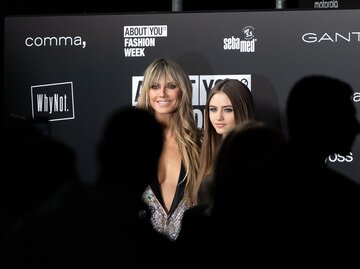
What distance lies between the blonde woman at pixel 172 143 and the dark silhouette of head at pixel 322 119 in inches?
52.6

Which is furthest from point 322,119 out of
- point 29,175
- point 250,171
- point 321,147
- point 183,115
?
point 183,115

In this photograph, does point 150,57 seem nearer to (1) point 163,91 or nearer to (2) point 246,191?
(1) point 163,91

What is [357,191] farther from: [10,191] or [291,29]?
[291,29]

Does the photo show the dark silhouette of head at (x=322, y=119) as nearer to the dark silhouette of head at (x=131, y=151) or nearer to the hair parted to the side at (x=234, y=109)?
the dark silhouette of head at (x=131, y=151)

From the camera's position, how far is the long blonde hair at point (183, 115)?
16.1ft

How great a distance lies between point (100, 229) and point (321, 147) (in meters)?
0.78

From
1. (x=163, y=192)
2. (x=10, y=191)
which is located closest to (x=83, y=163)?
(x=163, y=192)

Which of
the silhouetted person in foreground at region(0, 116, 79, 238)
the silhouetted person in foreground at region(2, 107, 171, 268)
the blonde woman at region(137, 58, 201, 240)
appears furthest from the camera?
the blonde woman at region(137, 58, 201, 240)

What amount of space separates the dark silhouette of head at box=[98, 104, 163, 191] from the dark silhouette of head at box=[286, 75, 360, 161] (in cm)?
46

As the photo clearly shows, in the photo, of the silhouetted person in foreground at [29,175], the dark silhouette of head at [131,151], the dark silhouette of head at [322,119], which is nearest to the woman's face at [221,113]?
the dark silhouette of head at [322,119]

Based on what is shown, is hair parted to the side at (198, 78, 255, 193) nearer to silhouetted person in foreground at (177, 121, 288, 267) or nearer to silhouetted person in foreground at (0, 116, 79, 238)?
silhouetted person in foreground at (0, 116, 79, 238)

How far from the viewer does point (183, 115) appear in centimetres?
498

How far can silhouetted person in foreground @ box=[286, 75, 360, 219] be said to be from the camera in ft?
9.03

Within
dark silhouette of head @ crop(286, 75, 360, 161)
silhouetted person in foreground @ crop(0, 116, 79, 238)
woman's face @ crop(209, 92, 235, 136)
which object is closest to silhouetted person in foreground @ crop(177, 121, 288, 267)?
dark silhouette of head @ crop(286, 75, 360, 161)
